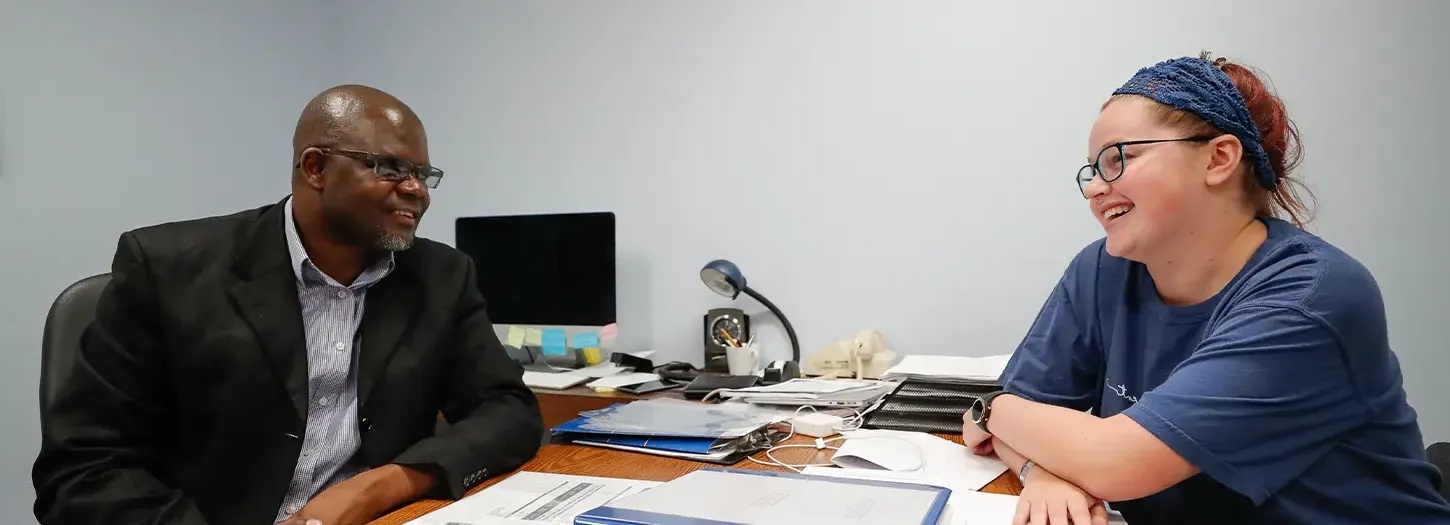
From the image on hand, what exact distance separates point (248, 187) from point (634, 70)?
1.50 metres

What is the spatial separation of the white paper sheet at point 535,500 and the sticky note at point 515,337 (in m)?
1.59

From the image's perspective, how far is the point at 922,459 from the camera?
50.1 inches

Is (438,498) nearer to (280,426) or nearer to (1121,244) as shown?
(280,426)

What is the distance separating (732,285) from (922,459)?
1.31 m

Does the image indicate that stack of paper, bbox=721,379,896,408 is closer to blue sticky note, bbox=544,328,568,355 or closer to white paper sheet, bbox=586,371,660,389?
white paper sheet, bbox=586,371,660,389

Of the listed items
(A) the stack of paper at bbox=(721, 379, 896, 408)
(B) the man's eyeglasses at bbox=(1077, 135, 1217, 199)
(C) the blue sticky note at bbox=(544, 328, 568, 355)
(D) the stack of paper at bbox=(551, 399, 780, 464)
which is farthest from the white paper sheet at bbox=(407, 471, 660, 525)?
(C) the blue sticky note at bbox=(544, 328, 568, 355)

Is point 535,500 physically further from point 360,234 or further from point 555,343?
point 555,343

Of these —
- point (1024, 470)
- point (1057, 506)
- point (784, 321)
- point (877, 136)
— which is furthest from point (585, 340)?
point (1057, 506)

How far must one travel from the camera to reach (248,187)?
3.05 meters

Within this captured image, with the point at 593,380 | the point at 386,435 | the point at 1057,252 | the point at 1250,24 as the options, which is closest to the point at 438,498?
the point at 386,435

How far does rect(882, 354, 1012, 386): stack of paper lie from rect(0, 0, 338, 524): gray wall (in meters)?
2.34

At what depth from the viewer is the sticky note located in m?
2.80

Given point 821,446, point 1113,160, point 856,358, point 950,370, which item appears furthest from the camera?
point 856,358

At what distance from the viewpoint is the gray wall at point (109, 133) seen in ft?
7.68
